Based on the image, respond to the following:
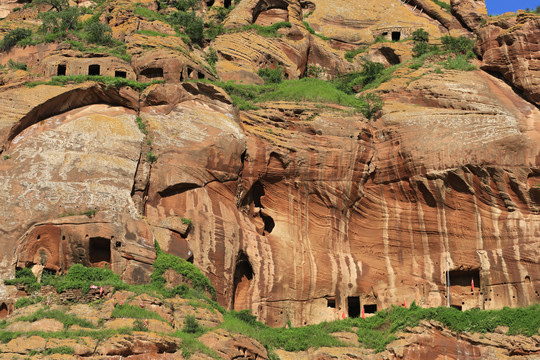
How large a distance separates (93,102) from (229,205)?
7.88m

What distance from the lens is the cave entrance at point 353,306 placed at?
130 feet

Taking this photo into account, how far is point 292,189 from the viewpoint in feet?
133

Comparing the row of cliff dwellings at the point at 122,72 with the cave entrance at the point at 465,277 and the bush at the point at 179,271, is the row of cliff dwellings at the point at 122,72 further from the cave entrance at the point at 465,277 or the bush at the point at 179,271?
the cave entrance at the point at 465,277

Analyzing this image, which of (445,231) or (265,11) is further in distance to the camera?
(265,11)

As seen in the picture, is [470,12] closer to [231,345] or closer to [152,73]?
[152,73]

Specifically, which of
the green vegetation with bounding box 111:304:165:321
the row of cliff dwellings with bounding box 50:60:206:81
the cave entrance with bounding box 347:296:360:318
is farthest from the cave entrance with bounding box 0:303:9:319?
the cave entrance with bounding box 347:296:360:318

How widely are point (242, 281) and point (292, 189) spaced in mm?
5198

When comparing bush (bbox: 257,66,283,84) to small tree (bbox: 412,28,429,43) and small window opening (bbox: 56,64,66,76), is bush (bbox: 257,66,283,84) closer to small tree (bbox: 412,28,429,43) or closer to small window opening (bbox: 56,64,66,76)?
small tree (bbox: 412,28,429,43)

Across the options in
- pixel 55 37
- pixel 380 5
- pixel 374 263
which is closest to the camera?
pixel 374 263

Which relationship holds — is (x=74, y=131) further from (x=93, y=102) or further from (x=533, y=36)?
(x=533, y=36)

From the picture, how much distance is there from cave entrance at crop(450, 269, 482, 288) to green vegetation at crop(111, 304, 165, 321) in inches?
587

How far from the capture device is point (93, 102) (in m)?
39.2

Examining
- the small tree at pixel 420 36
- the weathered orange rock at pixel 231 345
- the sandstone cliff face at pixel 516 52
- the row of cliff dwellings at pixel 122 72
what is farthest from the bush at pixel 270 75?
the weathered orange rock at pixel 231 345

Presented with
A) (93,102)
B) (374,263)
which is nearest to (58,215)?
(93,102)
